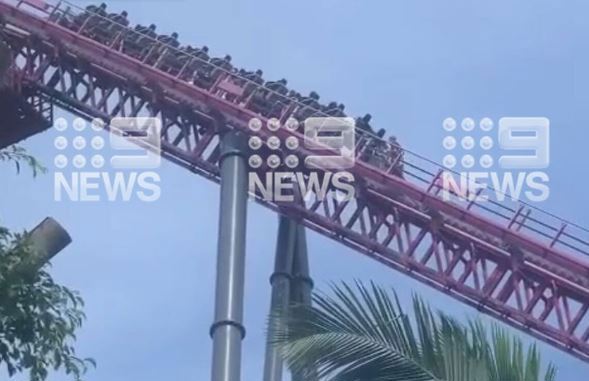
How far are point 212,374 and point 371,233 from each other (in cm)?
398

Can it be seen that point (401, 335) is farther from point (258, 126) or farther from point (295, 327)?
point (258, 126)

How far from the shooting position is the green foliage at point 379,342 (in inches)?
333

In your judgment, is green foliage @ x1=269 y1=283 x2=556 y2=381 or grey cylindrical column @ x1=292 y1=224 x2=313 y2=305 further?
grey cylindrical column @ x1=292 y1=224 x2=313 y2=305

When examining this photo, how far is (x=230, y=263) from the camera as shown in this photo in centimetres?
1950

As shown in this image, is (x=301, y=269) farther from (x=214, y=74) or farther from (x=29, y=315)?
(x=29, y=315)

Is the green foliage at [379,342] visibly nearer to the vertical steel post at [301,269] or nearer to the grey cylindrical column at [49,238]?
the grey cylindrical column at [49,238]

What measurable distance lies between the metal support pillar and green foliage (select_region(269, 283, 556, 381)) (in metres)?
9.77

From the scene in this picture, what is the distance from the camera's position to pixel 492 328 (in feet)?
27.8

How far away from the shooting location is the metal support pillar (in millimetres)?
18484

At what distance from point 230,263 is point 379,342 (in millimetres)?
10958

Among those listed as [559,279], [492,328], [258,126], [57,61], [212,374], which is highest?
[57,61]

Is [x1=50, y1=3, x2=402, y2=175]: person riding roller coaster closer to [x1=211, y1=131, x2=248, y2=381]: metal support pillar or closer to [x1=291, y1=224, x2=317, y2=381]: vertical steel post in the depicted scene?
[x1=211, y1=131, x2=248, y2=381]: metal support pillar

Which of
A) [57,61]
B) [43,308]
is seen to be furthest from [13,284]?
[57,61]

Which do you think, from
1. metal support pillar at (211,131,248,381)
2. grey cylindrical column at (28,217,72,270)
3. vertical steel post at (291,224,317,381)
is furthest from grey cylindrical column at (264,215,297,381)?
grey cylindrical column at (28,217,72,270)
